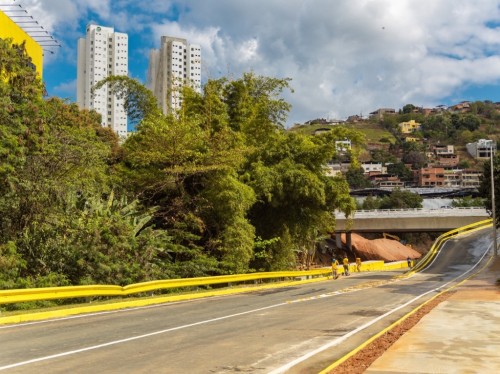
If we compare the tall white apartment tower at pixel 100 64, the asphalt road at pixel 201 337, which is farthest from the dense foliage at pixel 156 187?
the tall white apartment tower at pixel 100 64

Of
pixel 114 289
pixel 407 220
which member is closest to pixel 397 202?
pixel 407 220

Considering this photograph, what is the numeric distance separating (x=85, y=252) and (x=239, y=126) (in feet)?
48.7

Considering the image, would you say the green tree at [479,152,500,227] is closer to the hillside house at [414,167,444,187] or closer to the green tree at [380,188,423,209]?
the green tree at [380,188,423,209]

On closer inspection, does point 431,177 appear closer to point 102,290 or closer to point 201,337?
point 102,290

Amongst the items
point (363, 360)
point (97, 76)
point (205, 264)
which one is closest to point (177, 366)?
point (363, 360)

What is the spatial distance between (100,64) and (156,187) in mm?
136003

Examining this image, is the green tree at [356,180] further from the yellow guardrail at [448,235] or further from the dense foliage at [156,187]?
the dense foliage at [156,187]

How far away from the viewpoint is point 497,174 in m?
46.7

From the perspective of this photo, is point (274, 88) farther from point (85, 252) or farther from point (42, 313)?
point (42, 313)

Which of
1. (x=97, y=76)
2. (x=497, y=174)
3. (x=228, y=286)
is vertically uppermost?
(x=97, y=76)

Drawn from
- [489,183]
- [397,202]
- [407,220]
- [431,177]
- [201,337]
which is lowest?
[201,337]

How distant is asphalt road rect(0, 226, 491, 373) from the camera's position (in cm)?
810

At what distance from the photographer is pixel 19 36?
39.8 metres

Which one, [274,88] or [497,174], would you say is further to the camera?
[497,174]
